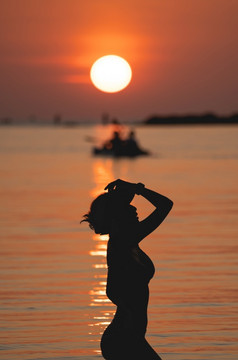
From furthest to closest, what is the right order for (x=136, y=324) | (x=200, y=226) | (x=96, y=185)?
(x=96, y=185) < (x=200, y=226) < (x=136, y=324)

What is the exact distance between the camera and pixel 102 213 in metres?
5.36

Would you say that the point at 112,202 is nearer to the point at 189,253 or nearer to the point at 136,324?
the point at 136,324

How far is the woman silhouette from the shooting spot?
5297 millimetres

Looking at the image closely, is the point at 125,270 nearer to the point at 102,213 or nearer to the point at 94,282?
the point at 102,213

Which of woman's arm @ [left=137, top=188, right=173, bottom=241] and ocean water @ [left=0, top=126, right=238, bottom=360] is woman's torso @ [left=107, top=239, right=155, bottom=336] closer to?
woman's arm @ [left=137, top=188, right=173, bottom=241]

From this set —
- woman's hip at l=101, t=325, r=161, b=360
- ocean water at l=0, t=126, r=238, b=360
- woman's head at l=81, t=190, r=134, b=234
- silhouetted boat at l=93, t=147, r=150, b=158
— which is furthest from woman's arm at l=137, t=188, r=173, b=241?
silhouetted boat at l=93, t=147, r=150, b=158

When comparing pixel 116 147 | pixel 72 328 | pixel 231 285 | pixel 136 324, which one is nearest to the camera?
pixel 136 324

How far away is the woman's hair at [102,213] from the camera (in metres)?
5.35

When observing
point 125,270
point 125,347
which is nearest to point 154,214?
point 125,270

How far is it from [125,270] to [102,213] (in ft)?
1.21

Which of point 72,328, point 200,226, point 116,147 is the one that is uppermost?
point 116,147

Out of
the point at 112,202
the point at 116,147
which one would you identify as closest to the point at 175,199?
the point at 112,202

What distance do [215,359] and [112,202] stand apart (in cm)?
286

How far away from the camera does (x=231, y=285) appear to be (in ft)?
35.7
